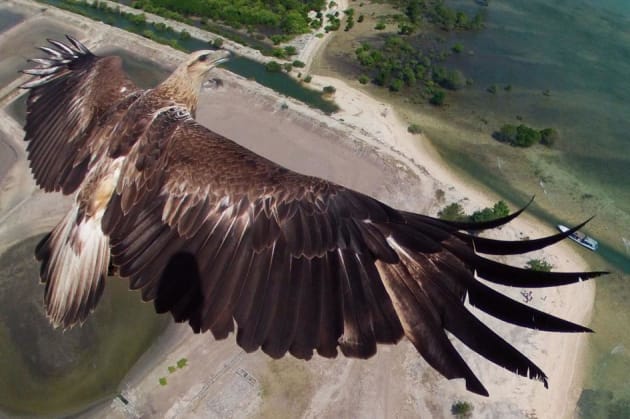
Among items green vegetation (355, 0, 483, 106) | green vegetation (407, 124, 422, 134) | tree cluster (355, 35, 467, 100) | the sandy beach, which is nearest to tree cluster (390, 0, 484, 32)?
green vegetation (355, 0, 483, 106)

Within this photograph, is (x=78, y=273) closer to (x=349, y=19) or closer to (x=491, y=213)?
(x=491, y=213)

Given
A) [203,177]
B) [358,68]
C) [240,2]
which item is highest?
[203,177]

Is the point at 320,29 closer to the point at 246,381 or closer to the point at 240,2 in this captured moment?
the point at 240,2

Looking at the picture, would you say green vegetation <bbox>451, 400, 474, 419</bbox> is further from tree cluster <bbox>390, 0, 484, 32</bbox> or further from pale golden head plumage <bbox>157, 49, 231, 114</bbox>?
tree cluster <bbox>390, 0, 484, 32</bbox>

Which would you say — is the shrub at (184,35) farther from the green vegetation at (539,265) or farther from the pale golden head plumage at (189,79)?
the pale golden head plumage at (189,79)

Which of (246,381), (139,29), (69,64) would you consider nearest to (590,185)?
(246,381)

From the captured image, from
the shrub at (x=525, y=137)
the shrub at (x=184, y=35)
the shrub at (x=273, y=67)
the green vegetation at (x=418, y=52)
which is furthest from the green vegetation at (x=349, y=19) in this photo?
the shrub at (x=525, y=137)

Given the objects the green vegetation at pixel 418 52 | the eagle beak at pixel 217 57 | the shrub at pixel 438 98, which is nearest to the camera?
the eagle beak at pixel 217 57
